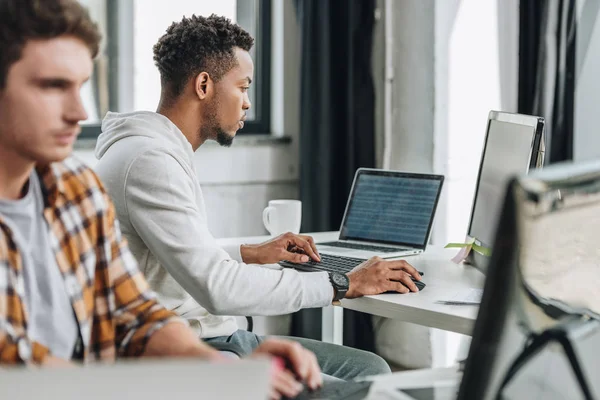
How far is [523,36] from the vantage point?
3117mm

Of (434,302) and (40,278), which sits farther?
(434,302)

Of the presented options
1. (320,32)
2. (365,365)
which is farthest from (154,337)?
(320,32)

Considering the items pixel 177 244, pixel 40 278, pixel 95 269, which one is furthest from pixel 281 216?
pixel 40 278

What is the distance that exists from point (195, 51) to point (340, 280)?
660mm

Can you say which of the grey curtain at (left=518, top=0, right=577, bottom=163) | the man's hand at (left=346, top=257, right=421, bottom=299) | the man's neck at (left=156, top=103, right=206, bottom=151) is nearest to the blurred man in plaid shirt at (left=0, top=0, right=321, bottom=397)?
the man's hand at (left=346, top=257, right=421, bottom=299)

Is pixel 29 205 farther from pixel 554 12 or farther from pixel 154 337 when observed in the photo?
pixel 554 12

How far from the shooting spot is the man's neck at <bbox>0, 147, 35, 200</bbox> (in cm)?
114

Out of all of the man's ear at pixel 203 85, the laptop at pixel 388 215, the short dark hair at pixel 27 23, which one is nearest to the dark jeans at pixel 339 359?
the laptop at pixel 388 215

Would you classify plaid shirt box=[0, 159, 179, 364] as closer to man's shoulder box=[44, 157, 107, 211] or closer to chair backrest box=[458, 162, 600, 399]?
man's shoulder box=[44, 157, 107, 211]

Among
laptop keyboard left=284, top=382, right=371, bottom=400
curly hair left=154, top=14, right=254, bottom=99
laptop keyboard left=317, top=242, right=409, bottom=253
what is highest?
curly hair left=154, top=14, right=254, bottom=99

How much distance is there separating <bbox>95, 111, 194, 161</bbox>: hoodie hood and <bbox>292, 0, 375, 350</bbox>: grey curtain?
146cm

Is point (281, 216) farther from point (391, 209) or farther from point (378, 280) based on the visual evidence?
point (378, 280)

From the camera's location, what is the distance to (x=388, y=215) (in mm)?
2479

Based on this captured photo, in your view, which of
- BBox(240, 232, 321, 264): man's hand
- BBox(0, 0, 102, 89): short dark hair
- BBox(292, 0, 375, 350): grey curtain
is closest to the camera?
BBox(0, 0, 102, 89): short dark hair
